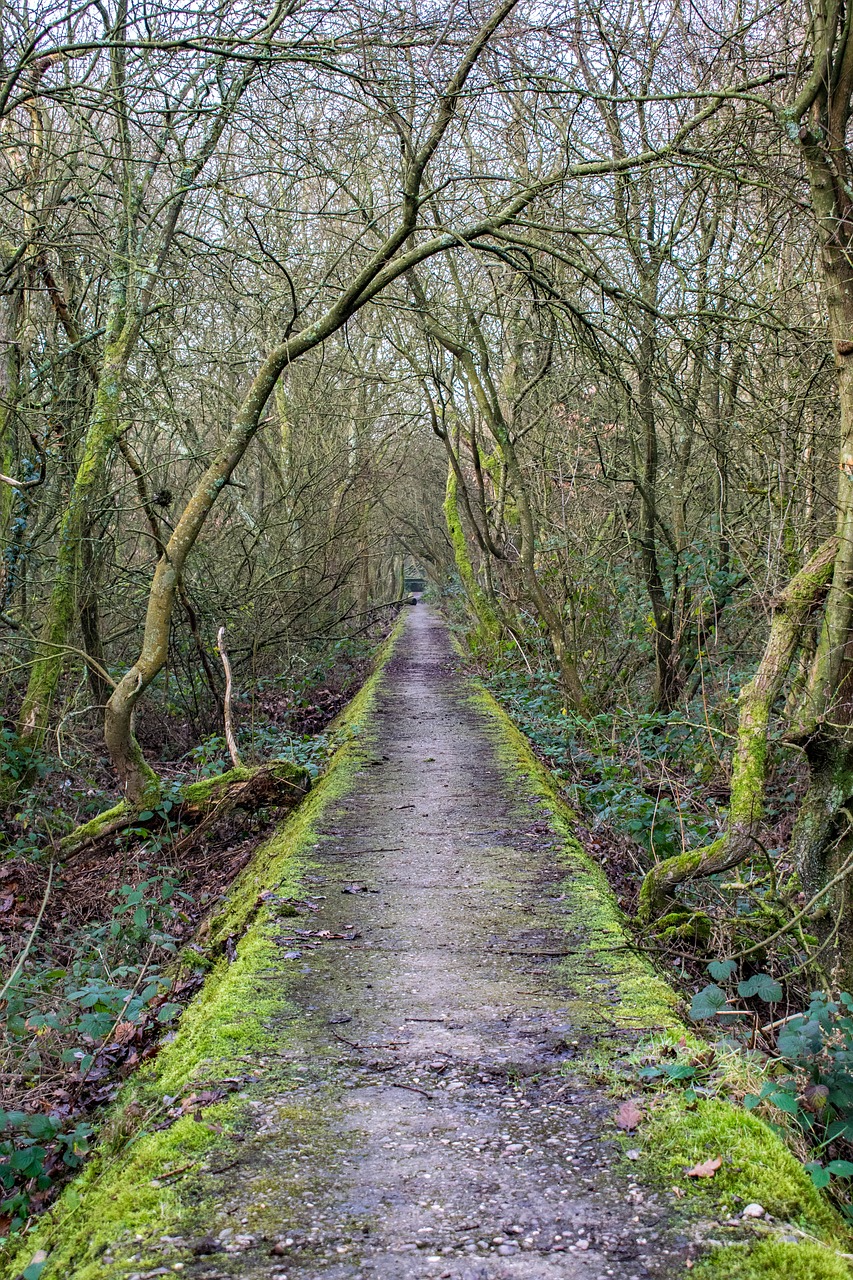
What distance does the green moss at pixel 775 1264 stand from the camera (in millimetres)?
2182

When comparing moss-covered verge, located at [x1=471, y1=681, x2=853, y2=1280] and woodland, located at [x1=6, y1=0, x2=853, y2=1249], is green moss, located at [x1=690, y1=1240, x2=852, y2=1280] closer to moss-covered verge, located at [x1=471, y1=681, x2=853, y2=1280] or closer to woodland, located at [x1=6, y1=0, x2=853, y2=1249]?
moss-covered verge, located at [x1=471, y1=681, x2=853, y2=1280]

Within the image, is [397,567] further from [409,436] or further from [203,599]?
[203,599]

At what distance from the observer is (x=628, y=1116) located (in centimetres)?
294

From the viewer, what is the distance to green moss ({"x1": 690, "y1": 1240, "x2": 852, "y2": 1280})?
7.16ft

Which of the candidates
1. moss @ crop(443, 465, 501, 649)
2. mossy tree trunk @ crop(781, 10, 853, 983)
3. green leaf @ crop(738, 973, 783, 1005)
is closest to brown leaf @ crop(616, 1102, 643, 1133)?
green leaf @ crop(738, 973, 783, 1005)

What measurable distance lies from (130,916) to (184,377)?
8.06m

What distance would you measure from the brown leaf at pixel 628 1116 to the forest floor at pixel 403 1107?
0.05 ft

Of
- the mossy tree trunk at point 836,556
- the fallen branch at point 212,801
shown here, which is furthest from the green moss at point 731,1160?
the fallen branch at point 212,801

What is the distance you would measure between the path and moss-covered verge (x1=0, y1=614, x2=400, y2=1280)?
3.4 inches

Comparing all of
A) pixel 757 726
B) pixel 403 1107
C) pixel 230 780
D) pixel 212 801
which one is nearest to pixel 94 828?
pixel 212 801

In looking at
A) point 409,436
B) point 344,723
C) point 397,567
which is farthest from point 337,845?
point 397,567

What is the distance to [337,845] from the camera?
20.3ft

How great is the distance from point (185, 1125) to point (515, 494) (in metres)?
9.50

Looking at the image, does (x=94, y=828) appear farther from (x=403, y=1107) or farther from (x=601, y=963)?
(x=403, y=1107)
